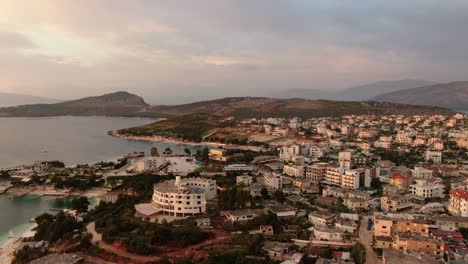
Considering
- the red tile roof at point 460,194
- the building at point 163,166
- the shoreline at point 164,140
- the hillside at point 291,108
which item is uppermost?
the hillside at point 291,108

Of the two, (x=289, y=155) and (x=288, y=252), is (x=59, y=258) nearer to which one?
(x=288, y=252)

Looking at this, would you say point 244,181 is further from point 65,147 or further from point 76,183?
point 65,147

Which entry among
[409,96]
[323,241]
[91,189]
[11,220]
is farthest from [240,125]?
[409,96]

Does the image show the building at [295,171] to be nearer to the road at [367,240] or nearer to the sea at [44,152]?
the road at [367,240]

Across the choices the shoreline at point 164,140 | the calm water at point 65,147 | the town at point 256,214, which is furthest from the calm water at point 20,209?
the shoreline at point 164,140

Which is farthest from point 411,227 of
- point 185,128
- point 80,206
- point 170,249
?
point 185,128
